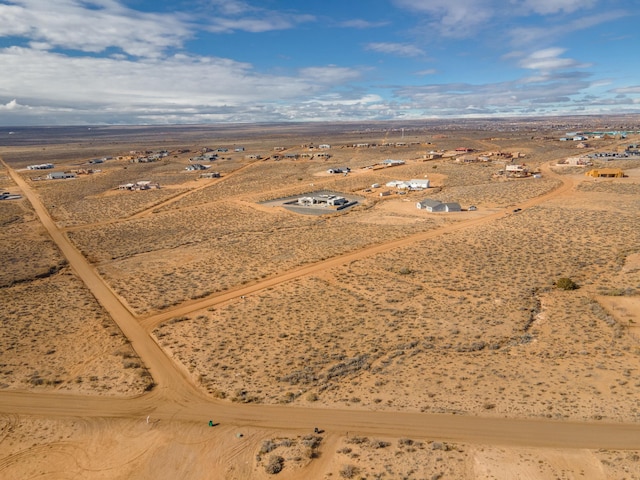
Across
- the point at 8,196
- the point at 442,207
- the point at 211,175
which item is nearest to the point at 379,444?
the point at 442,207

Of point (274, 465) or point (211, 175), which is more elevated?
point (211, 175)

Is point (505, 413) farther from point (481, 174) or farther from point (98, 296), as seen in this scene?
point (481, 174)

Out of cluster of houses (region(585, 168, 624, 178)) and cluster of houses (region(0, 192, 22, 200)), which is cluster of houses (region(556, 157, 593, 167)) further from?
cluster of houses (region(0, 192, 22, 200))

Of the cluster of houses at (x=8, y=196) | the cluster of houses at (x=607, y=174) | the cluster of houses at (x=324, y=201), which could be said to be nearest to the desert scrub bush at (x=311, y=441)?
the cluster of houses at (x=324, y=201)

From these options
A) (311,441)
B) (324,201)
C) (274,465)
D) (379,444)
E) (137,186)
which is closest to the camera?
(274,465)

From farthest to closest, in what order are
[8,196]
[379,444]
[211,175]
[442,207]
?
1. [211,175]
2. [8,196]
3. [442,207]
4. [379,444]

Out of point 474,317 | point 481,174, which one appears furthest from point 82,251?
point 481,174

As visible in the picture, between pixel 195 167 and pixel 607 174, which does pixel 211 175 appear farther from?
pixel 607 174
